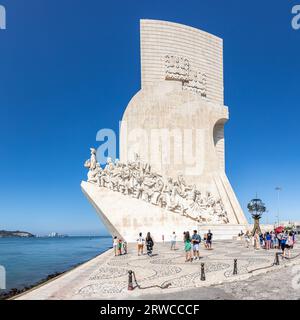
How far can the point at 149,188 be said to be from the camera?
1986cm

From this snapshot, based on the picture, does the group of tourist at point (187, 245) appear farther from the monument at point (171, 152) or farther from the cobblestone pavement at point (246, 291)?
the monument at point (171, 152)

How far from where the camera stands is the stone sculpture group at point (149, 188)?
19359 mm

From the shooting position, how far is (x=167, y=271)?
7.89 m

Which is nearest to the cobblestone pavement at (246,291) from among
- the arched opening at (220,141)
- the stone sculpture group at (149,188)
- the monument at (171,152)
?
the monument at (171,152)

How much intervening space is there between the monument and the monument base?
49mm

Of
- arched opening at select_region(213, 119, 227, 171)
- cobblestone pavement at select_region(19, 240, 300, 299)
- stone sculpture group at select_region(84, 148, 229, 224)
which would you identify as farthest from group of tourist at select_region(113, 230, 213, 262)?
arched opening at select_region(213, 119, 227, 171)

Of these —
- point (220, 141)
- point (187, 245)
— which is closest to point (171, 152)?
point (220, 141)

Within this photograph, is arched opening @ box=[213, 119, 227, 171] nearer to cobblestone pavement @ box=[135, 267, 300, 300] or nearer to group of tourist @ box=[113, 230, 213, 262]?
group of tourist @ box=[113, 230, 213, 262]

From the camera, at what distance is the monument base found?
17.8m

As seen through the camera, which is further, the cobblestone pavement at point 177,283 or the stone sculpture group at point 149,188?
the stone sculpture group at point 149,188

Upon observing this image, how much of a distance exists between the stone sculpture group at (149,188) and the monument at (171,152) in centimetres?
5

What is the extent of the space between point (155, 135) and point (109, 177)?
21.1 ft

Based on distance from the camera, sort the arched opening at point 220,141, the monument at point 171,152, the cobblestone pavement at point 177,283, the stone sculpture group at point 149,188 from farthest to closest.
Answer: the arched opening at point 220,141, the stone sculpture group at point 149,188, the monument at point 171,152, the cobblestone pavement at point 177,283
